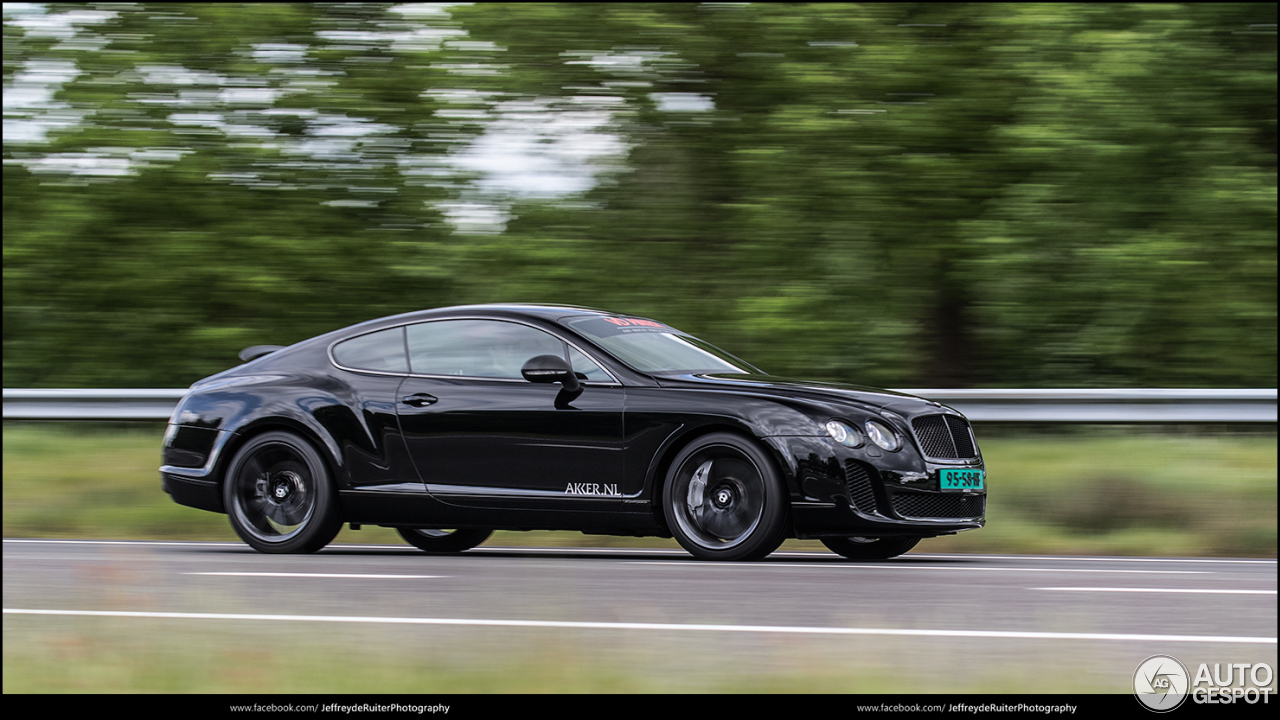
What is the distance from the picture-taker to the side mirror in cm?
836

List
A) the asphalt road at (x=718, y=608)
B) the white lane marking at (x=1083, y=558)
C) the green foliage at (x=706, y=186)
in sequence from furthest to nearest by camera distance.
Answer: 1. the green foliage at (x=706, y=186)
2. the white lane marking at (x=1083, y=558)
3. the asphalt road at (x=718, y=608)

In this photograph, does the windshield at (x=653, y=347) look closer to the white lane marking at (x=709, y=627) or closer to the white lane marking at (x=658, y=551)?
the white lane marking at (x=658, y=551)

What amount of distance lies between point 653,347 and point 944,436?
1790mm

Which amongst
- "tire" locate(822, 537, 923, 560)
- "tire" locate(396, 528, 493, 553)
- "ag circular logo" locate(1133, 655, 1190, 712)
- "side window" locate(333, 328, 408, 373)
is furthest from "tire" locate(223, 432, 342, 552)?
"ag circular logo" locate(1133, 655, 1190, 712)

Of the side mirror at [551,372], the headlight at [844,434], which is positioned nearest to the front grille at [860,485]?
the headlight at [844,434]

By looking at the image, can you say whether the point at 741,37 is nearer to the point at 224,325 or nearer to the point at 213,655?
the point at 224,325

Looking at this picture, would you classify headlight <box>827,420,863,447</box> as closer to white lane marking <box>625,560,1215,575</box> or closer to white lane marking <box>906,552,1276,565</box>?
white lane marking <box>625,560,1215,575</box>

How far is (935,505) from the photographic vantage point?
8.05 m

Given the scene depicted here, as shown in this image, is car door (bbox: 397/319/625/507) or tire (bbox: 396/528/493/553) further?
tire (bbox: 396/528/493/553)

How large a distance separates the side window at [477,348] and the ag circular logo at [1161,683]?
14.6 ft

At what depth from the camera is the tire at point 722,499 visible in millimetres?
7906

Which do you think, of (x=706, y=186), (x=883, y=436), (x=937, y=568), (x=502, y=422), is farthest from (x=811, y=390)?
(x=706, y=186)

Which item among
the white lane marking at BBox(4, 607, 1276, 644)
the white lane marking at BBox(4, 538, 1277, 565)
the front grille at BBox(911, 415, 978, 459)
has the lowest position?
the white lane marking at BBox(4, 538, 1277, 565)

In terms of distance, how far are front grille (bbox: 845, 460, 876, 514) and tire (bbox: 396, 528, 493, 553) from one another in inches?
116
